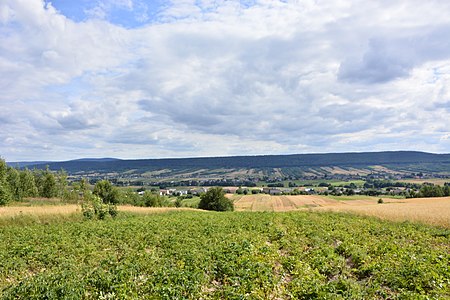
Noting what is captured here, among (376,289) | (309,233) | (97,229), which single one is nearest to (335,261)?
(376,289)

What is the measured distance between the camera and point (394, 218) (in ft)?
103

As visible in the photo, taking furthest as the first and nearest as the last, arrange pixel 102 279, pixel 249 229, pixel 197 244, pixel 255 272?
1. pixel 249 229
2. pixel 197 244
3. pixel 255 272
4. pixel 102 279

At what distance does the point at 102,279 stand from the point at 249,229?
14.7 m

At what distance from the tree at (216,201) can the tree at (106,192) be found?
29.4 m

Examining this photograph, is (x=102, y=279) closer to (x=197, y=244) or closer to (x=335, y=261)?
(x=197, y=244)

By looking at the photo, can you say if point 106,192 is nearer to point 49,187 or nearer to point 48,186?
point 49,187

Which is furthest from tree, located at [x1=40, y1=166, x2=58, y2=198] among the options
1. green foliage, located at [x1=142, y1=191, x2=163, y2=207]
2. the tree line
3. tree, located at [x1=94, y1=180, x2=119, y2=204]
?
green foliage, located at [x1=142, y1=191, x2=163, y2=207]

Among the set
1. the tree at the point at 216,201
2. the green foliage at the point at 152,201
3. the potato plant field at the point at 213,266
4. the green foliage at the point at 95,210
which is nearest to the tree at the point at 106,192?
the green foliage at the point at 152,201

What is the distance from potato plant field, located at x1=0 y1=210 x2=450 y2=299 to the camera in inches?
383

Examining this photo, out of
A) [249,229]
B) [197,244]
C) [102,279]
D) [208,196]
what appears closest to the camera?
[102,279]

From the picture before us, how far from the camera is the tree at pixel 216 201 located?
70.2m

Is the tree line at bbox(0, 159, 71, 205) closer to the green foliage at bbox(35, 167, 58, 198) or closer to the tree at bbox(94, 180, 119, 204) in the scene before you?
the green foliage at bbox(35, 167, 58, 198)

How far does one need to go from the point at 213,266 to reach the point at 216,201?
58909 mm

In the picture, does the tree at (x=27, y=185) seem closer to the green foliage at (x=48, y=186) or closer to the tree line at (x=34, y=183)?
the tree line at (x=34, y=183)
